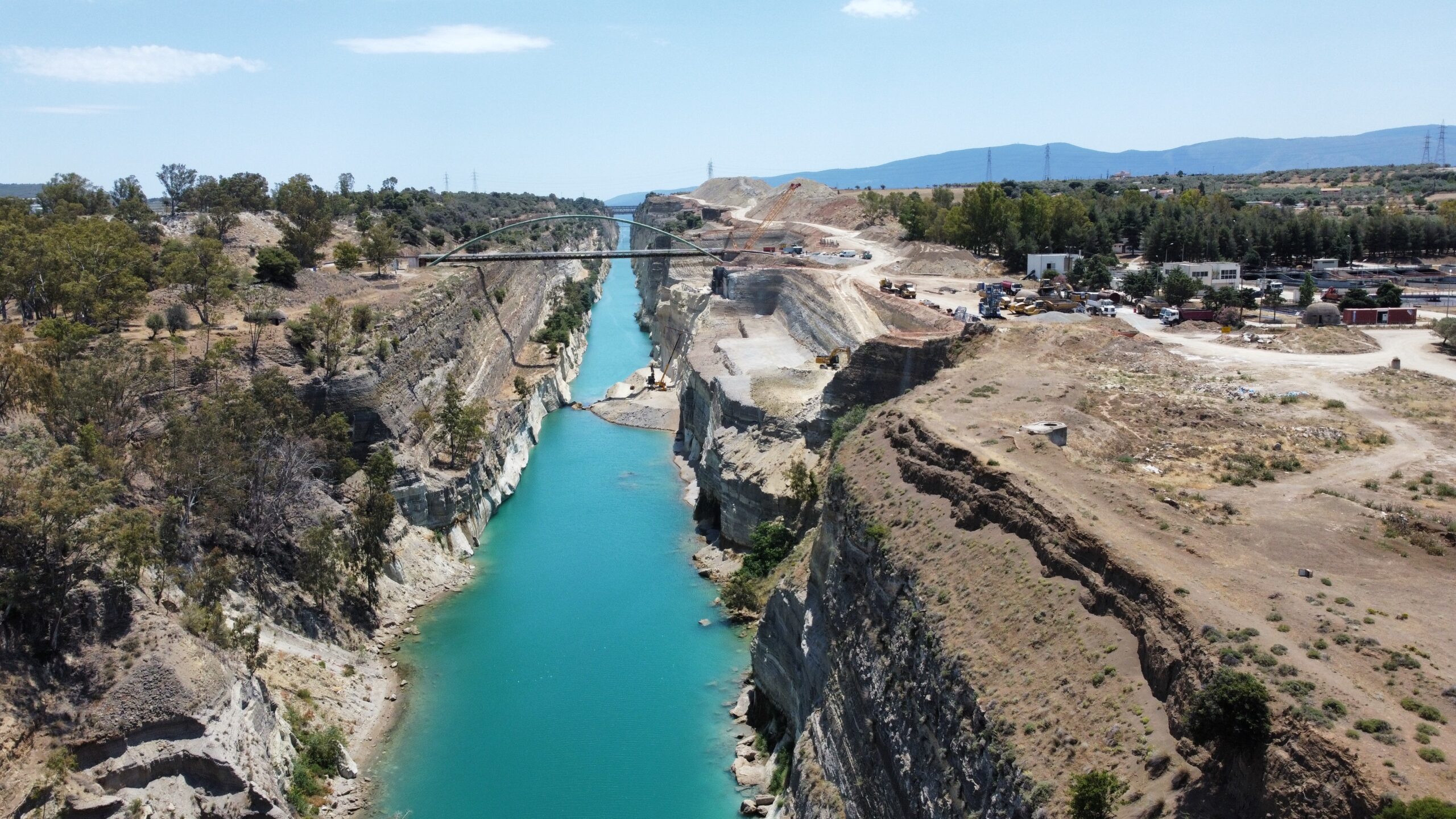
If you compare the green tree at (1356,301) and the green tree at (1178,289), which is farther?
the green tree at (1178,289)

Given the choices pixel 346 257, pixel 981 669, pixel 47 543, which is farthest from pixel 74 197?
pixel 981 669

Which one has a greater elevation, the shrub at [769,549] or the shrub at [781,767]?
the shrub at [769,549]

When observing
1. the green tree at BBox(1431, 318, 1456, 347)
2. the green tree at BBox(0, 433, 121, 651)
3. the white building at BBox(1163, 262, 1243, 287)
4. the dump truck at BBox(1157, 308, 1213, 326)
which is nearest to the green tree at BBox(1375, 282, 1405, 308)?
the dump truck at BBox(1157, 308, 1213, 326)

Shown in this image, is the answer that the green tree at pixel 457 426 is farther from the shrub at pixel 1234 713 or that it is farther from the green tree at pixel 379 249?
the shrub at pixel 1234 713

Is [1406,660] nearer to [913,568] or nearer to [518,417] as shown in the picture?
[913,568]

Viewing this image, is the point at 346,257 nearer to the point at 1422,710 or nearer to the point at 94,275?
the point at 94,275

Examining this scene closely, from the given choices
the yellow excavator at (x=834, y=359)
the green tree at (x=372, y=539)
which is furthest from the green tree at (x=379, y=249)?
the green tree at (x=372, y=539)

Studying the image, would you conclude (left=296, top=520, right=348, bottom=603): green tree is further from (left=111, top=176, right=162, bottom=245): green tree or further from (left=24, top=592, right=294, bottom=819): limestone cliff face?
(left=111, top=176, right=162, bottom=245): green tree
